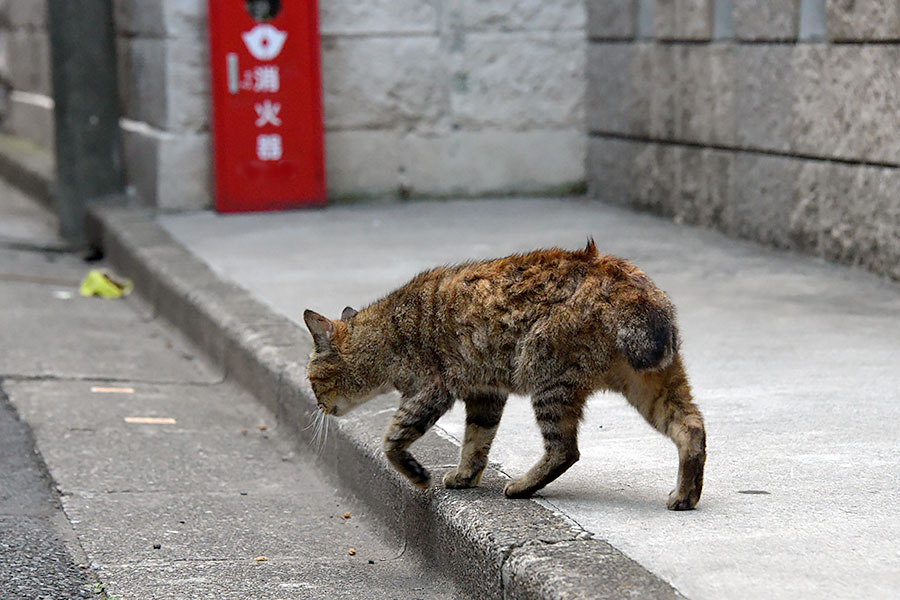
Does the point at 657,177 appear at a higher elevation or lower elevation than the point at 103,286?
higher

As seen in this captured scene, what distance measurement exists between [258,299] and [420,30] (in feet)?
11.7

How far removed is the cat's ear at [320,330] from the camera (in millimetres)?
3699

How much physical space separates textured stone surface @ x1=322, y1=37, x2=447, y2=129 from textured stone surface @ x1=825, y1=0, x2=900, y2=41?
3307mm

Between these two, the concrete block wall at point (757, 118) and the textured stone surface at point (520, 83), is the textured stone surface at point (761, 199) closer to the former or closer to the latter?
the concrete block wall at point (757, 118)

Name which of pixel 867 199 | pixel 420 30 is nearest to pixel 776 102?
pixel 867 199

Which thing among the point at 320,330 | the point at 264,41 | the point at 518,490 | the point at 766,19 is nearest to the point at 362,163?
the point at 264,41

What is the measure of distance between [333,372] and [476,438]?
0.48 m

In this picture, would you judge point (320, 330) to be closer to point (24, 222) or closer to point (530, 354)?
point (530, 354)

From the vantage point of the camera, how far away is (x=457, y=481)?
3.52 m

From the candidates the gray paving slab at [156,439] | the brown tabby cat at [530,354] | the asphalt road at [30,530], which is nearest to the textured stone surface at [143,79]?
the asphalt road at [30,530]

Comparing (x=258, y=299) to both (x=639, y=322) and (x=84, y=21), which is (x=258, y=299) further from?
(x=84, y=21)

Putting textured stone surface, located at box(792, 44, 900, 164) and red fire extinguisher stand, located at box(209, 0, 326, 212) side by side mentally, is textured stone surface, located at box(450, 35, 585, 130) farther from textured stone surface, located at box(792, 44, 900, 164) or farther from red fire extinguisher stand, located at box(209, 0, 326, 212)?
textured stone surface, located at box(792, 44, 900, 164)

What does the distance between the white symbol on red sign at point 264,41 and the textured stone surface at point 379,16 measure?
0.42 meters

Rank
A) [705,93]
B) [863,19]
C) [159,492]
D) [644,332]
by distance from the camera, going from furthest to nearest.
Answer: [705,93] → [863,19] → [159,492] → [644,332]
